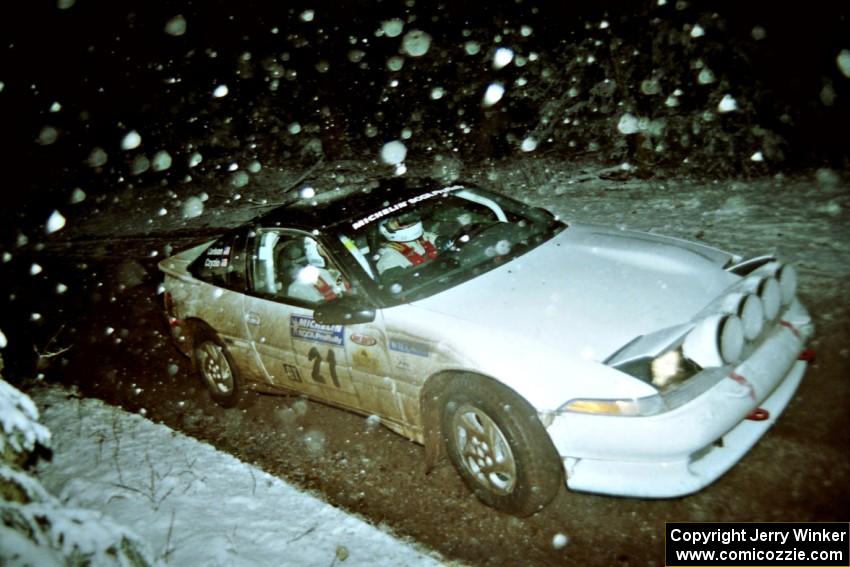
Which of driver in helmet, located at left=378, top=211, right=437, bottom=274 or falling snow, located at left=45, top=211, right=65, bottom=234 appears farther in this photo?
falling snow, located at left=45, top=211, right=65, bottom=234

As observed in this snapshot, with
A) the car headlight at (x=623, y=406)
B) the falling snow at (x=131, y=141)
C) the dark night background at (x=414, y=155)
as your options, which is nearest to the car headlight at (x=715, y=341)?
the car headlight at (x=623, y=406)

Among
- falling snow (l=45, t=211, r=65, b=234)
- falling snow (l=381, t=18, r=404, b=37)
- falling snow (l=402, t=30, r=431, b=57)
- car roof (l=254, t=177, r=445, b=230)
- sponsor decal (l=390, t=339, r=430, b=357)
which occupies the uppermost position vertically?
falling snow (l=381, t=18, r=404, b=37)

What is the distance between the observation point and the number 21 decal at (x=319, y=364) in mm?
3605

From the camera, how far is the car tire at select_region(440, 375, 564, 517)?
9.04ft

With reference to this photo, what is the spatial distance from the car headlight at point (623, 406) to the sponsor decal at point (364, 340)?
120 cm

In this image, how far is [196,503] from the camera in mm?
3457

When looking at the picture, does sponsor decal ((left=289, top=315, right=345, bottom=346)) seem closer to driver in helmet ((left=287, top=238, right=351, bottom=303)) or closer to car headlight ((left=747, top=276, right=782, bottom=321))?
driver in helmet ((left=287, top=238, right=351, bottom=303))

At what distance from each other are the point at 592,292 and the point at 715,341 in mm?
713

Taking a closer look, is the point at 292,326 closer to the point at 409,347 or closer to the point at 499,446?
the point at 409,347

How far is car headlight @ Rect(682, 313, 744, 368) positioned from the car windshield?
1253mm

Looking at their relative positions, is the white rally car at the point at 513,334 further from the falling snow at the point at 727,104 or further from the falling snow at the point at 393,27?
the falling snow at the point at 393,27

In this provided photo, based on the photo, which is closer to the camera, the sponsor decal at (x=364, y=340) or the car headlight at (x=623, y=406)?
the car headlight at (x=623, y=406)

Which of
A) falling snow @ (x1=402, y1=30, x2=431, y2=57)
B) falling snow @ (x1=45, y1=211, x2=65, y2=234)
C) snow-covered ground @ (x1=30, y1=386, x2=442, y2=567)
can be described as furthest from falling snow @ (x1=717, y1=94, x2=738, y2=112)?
falling snow @ (x1=45, y1=211, x2=65, y2=234)

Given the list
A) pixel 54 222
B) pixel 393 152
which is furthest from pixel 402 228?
pixel 54 222
